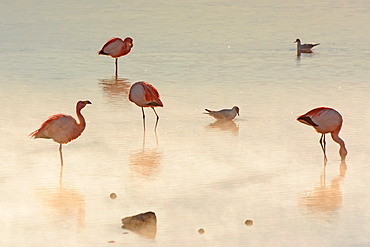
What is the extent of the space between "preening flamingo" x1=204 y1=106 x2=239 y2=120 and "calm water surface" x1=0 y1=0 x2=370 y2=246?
0.14 meters

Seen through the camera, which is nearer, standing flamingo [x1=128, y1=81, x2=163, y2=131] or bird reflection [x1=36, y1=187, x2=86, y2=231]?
bird reflection [x1=36, y1=187, x2=86, y2=231]

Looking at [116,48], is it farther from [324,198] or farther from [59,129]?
[324,198]

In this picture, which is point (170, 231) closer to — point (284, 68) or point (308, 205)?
point (308, 205)

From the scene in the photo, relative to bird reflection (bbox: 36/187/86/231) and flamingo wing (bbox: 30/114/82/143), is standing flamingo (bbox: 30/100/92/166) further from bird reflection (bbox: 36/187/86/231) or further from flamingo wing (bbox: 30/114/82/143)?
bird reflection (bbox: 36/187/86/231)

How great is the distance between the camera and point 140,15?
30203mm

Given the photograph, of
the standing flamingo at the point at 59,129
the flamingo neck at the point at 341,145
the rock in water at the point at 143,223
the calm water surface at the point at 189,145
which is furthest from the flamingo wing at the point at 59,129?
the flamingo neck at the point at 341,145

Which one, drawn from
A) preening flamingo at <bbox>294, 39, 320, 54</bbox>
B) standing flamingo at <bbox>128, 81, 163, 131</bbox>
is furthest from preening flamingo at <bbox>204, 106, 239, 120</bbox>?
preening flamingo at <bbox>294, 39, 320, 54</bbox>

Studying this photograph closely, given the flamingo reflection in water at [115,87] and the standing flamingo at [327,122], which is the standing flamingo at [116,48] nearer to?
the flamingo reflection in water at [115,87]

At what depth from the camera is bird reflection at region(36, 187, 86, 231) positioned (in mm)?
8836

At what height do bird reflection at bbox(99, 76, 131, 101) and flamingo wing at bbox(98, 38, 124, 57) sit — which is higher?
flamingo wing at bbox(98, 38, 124, 57)

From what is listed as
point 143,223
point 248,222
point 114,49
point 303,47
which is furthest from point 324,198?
point 303,47

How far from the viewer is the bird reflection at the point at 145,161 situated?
425 inches

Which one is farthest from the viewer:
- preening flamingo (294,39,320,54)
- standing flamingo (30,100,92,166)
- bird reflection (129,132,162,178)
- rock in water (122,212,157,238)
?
preening flamingo (294,39,320,54)

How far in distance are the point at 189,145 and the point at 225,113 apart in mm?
1788
